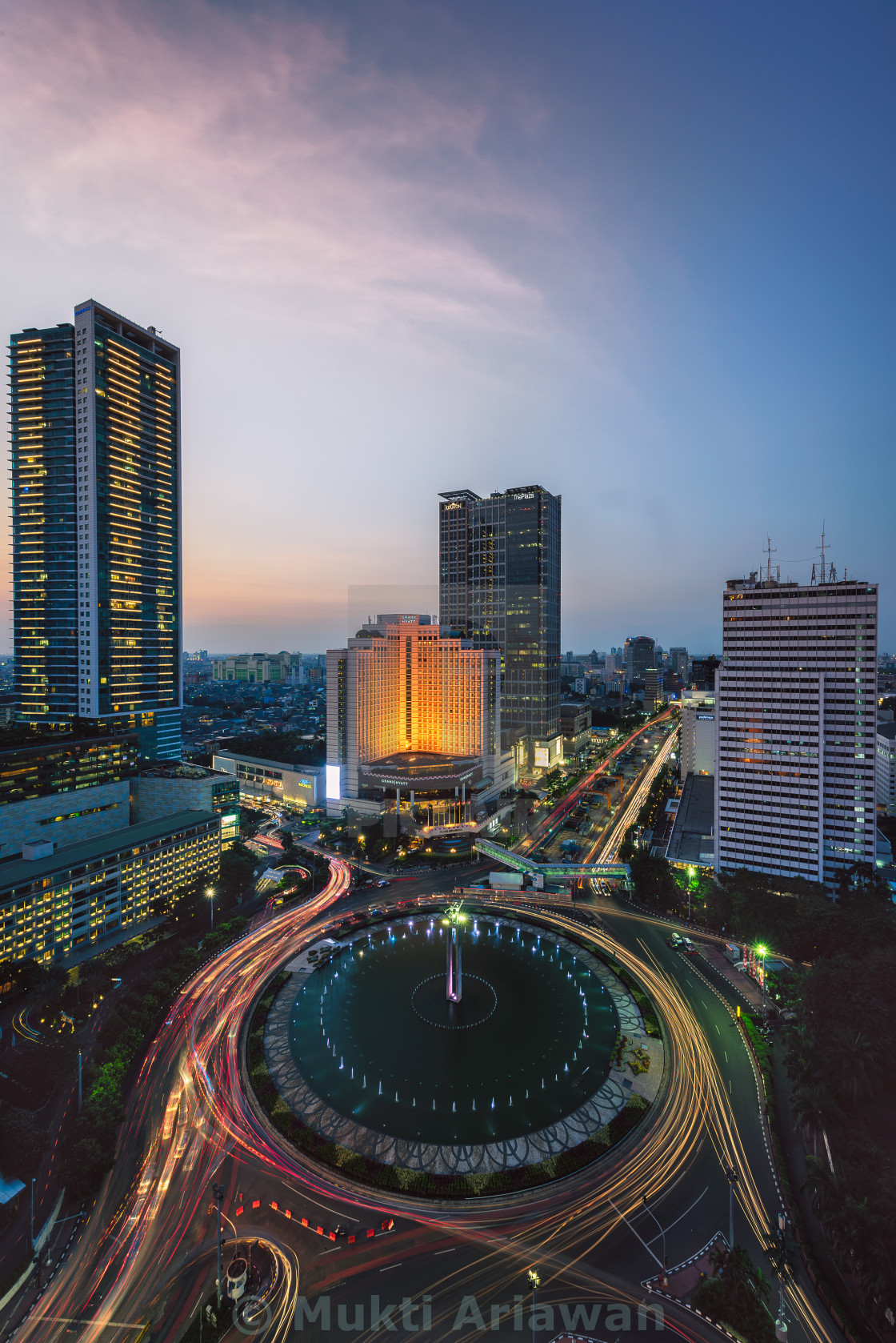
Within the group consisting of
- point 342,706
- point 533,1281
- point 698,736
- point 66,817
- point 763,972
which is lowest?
point 763,972

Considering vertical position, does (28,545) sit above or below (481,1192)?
above

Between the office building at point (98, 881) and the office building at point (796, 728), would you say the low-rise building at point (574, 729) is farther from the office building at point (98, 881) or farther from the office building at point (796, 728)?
the office building at point (98, 881)

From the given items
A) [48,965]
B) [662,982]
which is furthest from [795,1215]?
[48,965]

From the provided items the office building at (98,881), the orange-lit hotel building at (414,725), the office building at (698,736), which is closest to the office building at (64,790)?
the office building at (98,881)

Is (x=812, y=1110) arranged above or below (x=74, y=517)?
below

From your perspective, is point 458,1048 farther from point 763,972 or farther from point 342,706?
point 342,706

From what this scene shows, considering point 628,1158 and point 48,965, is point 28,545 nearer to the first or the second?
point 48,965

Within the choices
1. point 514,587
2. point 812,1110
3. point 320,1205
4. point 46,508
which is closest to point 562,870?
point 812,1110
